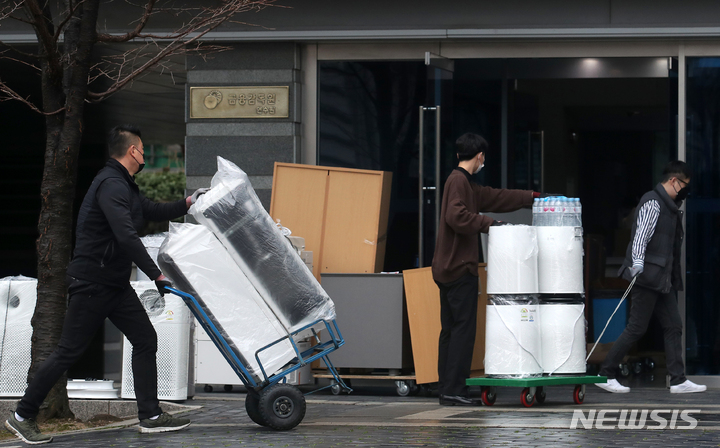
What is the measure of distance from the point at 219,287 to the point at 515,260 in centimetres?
222

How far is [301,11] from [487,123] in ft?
7.32

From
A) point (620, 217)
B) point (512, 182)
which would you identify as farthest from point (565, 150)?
point (512, 182)

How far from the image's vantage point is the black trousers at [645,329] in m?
8.16

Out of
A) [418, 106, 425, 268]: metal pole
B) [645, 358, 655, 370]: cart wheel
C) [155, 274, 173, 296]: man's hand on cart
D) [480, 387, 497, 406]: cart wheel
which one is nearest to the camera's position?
[155, 274, 173, 296]: man's hand on cart

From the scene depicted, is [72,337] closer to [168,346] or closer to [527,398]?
[168,346]

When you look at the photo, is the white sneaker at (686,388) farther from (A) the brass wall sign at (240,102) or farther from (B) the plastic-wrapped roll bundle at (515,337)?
(A) the brass wall sign at (240,102)

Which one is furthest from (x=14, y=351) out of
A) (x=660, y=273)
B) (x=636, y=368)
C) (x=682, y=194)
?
(x=636, y=368)

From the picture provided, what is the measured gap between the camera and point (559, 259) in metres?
6.98

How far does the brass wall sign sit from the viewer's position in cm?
918

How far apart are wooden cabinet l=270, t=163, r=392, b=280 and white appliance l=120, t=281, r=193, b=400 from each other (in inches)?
48.3

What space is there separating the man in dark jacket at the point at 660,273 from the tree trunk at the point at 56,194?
4444 mm

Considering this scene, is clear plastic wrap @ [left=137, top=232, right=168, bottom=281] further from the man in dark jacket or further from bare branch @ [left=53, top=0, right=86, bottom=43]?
the man in dark jacket

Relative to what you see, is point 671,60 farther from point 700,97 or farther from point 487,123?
point 487,123

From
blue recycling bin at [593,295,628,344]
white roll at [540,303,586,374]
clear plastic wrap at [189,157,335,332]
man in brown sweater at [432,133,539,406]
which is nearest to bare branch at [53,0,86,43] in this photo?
clear plastic wrap at [189,157,335,332]
